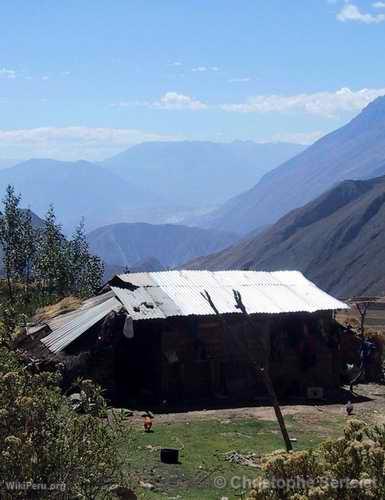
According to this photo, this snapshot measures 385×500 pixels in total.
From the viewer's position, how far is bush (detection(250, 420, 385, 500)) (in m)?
5.89

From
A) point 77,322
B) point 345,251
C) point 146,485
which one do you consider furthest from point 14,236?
point 345,251

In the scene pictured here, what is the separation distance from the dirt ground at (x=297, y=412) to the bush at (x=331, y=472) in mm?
14498

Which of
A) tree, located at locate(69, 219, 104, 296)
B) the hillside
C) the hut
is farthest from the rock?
the hillside

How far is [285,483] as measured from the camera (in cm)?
618

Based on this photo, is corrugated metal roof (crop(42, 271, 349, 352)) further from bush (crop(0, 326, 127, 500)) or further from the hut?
bush (crop(0, 326, 127, 500))

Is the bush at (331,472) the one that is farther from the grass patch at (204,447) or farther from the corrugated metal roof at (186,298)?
the corrugated metal roof at (186,298)

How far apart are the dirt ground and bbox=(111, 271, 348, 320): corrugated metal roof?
3.49 m

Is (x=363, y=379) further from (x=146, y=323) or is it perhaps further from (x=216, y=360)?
(x=146, y=323)

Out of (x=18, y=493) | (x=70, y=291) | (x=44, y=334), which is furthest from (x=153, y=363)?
(x=70, y=291)

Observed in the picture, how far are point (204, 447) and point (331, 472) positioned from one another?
11674 mm

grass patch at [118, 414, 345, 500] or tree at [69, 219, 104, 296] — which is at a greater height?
tree at [69, 219, 104, 296]

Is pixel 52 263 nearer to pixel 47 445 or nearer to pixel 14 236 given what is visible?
pixel 14 236

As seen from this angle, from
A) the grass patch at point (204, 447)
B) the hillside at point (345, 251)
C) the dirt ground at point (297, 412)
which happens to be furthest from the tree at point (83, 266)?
the hillside at point (345, 251)

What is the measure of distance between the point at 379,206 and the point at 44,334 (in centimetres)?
15956
